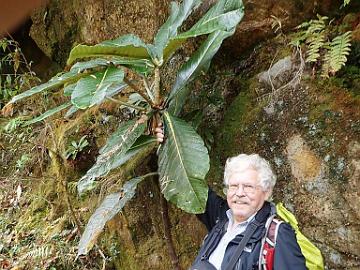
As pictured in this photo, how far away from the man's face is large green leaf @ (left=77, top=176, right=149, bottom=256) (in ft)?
2.31

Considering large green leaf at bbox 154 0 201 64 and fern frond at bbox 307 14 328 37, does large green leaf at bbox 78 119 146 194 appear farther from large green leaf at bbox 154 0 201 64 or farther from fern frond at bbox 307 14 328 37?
fern frond at bbox 307 14 328 37

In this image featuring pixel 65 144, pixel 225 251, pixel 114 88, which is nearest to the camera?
pixel 225 251

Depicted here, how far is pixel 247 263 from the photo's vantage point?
1816 mm

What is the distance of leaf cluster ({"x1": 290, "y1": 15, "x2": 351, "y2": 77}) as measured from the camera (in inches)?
94.3

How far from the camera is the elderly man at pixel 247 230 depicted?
1.77 metres

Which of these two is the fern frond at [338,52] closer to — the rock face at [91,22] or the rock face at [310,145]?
the rock face at [310,145]

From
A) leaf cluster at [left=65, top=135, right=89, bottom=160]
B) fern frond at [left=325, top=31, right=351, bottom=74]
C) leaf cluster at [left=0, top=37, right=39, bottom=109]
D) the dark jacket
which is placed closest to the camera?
the dark jacket

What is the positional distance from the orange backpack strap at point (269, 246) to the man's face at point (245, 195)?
184mm

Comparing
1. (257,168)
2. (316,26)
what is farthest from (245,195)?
(316,26)

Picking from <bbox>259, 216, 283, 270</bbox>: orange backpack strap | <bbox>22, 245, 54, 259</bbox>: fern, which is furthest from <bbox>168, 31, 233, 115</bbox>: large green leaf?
<bbox>22, 245, 54, 259</bbox>: fern

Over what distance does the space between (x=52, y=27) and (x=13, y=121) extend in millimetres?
1243

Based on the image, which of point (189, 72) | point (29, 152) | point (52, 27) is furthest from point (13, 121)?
point (189, 72)

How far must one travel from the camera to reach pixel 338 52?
7.88 ft

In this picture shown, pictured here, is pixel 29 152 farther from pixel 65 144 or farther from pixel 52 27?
pixel 52 27
